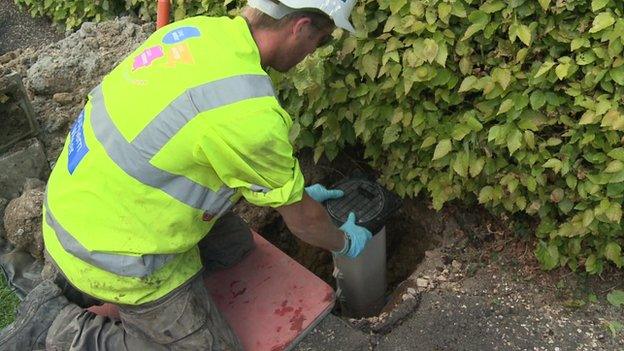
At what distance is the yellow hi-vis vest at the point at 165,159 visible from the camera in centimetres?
195

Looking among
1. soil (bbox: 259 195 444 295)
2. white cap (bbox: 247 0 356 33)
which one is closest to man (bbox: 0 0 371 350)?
white cap (bbox: 247 0 356 33)

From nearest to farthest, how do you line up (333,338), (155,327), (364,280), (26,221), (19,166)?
1. (155,327)
2. (333,338)
3. (364,280)
4. (26,221)
5. (19,166)

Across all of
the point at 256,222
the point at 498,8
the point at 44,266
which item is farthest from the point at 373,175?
the point at 44,266

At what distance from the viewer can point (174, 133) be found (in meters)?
1.99

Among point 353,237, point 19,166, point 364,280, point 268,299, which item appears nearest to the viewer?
point 353,237

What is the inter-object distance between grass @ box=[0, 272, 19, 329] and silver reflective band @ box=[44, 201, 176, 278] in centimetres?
115

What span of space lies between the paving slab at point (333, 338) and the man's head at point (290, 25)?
128 centimetres

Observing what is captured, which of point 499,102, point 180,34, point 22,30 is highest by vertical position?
point 180,34

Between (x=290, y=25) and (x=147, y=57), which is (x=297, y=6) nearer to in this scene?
(x=290, y=25)

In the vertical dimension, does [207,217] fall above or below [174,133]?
below

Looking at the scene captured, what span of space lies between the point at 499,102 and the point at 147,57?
1.51 meters

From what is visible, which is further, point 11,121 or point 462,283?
point 11,121

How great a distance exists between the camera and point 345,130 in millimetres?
3250

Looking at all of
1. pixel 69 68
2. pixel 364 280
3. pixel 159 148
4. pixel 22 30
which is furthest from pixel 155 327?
pixel 22 30
